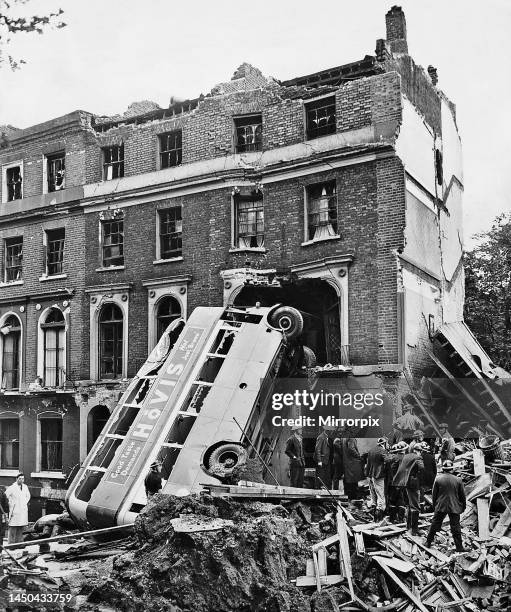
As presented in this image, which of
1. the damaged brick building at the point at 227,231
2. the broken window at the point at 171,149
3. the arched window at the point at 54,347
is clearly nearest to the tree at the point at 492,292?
the damaged brick building at the point at 227,231

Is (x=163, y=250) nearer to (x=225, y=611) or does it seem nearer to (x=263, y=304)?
(x=263, y=304)

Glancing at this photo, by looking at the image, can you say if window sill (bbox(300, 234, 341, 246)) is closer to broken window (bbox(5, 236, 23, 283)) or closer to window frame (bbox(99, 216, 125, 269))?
window frame (bbox(99, 216, 125, 269))

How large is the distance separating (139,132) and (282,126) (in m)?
5.15

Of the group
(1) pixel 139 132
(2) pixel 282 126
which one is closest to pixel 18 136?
(1) pixel 139 132

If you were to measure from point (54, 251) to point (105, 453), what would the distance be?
11.5 m

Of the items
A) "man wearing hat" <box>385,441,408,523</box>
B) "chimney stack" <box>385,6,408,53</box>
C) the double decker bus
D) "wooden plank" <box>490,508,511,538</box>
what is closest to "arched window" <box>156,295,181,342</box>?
the double decker bus

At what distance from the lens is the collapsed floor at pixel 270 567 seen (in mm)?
9750

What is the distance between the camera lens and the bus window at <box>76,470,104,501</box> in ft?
47.0

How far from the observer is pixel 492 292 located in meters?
27.9

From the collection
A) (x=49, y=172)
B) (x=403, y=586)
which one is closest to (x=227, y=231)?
(x=49, y=172)

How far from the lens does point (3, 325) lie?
2547 cm

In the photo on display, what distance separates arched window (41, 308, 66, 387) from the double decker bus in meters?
8.58

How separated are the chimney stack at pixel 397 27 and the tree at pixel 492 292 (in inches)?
428

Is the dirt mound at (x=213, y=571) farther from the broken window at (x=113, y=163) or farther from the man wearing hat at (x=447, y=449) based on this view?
the broken window at (x=113, y=163)
